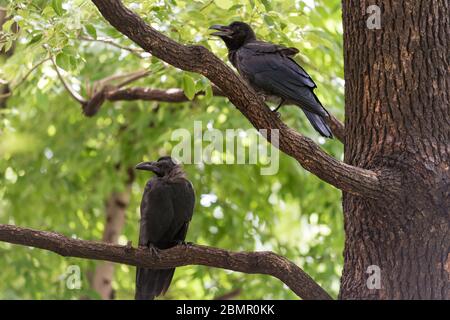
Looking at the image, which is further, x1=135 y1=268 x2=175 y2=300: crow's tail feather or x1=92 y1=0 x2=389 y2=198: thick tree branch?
x1=135 y1=268 x2=175 y2=300: crow's tail feather

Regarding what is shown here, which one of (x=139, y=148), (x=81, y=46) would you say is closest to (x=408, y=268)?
(x=81, y=46)

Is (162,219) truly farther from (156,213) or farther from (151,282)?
(151,282)

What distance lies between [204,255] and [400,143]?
1410 millimetres

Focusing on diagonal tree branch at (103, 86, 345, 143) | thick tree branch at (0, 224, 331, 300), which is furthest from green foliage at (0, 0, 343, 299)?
thick tree branch at (0, 224, 331, 300)

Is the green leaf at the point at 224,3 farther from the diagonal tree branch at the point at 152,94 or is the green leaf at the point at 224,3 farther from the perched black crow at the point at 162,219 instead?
the perched black crow at the point at 162,219

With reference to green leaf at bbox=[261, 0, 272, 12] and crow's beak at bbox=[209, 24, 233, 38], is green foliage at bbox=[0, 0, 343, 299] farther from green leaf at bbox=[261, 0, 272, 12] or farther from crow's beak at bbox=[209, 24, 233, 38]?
green leaf at bbox=[261, 0, 272, 12]

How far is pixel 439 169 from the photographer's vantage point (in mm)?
4754

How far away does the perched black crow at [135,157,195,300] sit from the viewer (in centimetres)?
640

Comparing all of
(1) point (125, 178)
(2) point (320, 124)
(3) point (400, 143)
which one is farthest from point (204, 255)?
(1) point (125, 178)

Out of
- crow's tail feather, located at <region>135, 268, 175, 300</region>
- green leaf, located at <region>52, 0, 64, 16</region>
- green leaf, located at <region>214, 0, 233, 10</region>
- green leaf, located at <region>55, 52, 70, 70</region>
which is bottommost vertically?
crow's tail feather, located at <region>135, 268, 175, 300</region>

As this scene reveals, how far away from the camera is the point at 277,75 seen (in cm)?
561

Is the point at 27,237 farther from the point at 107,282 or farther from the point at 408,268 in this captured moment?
the point at 107,282

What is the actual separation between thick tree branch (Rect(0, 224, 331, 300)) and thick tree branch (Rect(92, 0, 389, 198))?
601 millimetres
